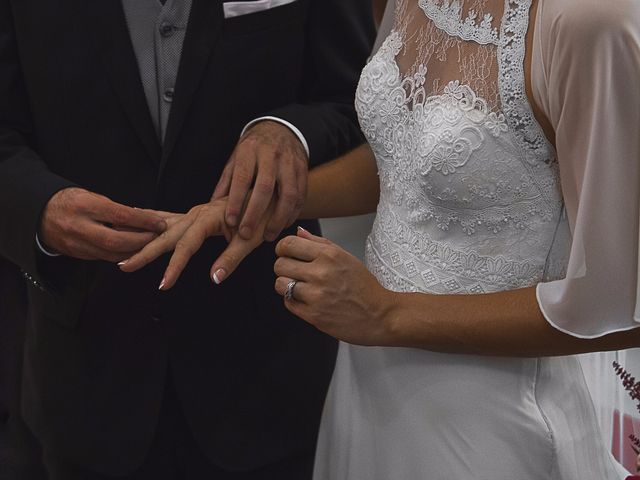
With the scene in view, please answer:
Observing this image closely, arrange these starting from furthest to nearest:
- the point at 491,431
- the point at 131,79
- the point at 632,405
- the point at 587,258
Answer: the point at 632,405 → the point at 131,79 → the point at 491,431 → the point at 587,258

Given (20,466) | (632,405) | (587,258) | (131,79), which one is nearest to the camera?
(587,258)

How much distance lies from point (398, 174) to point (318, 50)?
0.36 m

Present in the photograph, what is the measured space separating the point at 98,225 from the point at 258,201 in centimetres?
22

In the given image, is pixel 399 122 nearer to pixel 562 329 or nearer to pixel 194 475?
pixel 562 329

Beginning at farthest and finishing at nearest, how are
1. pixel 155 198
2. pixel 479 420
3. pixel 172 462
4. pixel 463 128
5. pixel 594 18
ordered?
pixel 172 462 → pixel 155 198 → pixel 479 420 → pixel 463 128 → pixel 594 18

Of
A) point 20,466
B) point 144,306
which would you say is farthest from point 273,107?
point 20,466

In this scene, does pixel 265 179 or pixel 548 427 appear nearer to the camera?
pixel 548 427

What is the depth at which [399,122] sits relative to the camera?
52.4 inches

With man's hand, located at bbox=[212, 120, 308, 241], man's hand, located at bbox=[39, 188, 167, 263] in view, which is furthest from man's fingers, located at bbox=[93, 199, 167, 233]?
man's hand, located at bbox=[212, 120, 308, 241]

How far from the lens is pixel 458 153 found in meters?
1.19

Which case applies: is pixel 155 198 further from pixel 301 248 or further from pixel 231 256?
pixel 301 248

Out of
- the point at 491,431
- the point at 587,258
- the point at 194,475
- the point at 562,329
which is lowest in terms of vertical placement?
the point at 194,475

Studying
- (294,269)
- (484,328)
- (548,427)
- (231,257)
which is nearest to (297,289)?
(294,269)

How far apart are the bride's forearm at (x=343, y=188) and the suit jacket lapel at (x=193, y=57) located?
0.72ft
